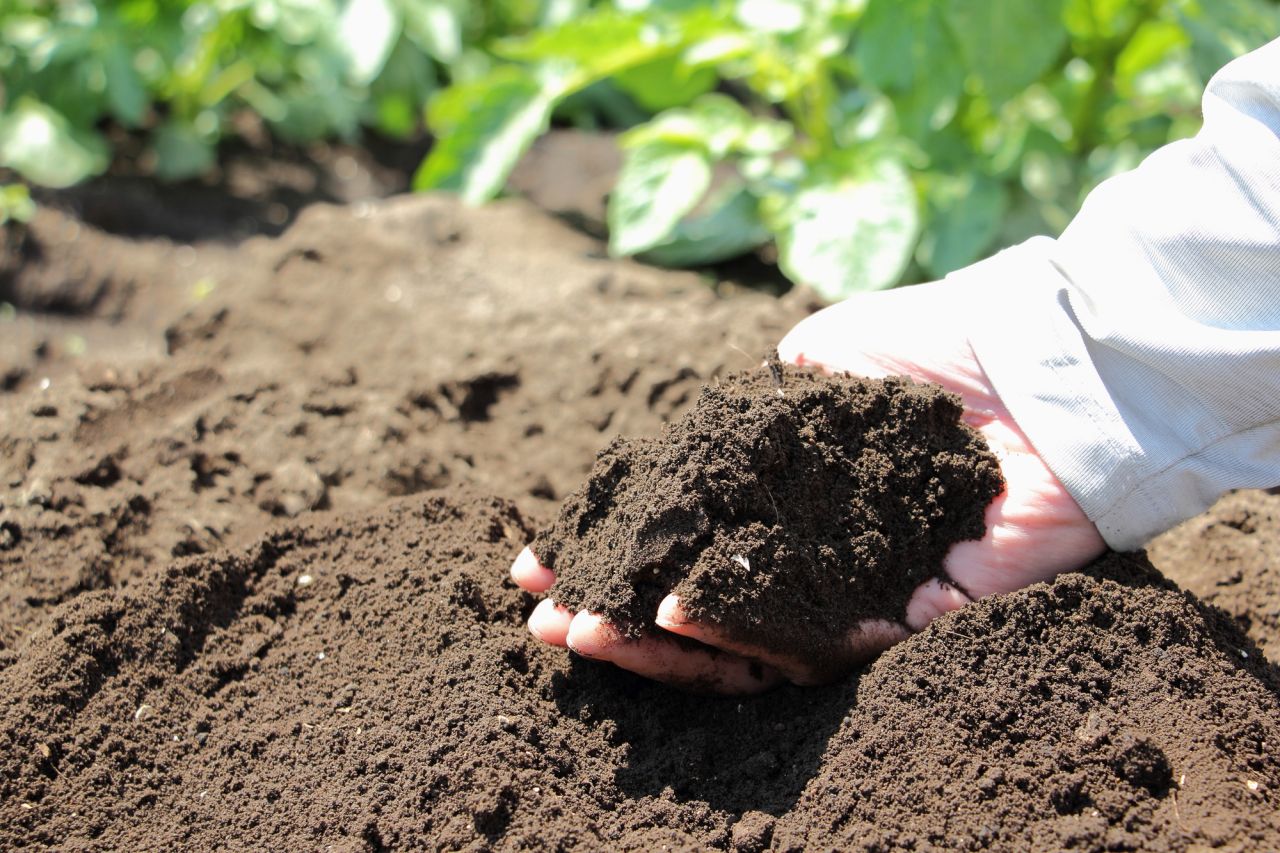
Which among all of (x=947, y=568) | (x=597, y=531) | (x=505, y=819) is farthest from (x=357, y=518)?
(x=947, y=568)

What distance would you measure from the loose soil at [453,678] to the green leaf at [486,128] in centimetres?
101

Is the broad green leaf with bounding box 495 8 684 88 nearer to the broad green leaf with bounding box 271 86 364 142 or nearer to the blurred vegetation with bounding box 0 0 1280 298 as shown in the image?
the blurred vegetation with bounding box 0 0 1280 298

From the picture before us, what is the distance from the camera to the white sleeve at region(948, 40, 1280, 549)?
1.82 metres

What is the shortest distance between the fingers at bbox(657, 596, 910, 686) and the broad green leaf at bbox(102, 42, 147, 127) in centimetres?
330

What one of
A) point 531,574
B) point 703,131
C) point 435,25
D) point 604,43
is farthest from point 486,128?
point 531,574

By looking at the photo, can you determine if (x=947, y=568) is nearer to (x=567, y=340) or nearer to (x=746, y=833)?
(x=746, y=833)

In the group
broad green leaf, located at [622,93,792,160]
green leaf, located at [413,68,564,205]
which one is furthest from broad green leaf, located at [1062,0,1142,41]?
green leaf, located at [413,68,564,205]

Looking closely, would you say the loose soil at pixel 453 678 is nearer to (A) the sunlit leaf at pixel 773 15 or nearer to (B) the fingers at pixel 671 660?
(B) the fingers at pixel 671 660

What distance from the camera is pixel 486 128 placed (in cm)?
366

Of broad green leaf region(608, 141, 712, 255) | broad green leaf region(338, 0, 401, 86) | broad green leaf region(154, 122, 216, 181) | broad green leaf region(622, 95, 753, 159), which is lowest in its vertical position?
broad green leaf region(154, 122, 216, 181)

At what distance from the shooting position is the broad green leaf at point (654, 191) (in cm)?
316

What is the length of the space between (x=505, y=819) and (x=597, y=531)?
495 mm

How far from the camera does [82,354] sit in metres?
3.33

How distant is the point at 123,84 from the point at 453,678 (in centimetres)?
319
